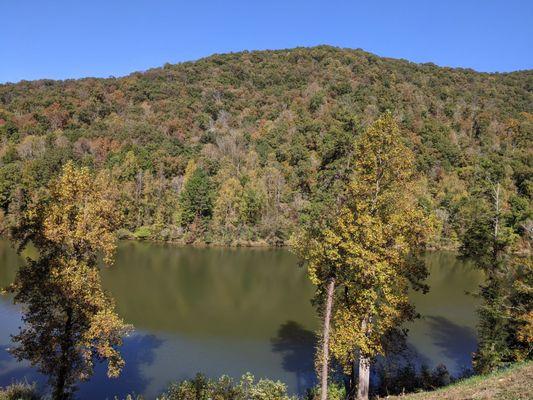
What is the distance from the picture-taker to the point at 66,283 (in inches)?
610

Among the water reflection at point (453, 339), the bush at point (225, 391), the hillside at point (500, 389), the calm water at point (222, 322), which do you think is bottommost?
the water reflection at point (453, 339)

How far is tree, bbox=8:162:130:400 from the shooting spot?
15508 millimetres

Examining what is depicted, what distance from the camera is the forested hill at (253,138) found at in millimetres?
77688

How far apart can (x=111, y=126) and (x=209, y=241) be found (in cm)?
5021

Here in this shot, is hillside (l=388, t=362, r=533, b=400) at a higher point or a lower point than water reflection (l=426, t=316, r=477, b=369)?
higher

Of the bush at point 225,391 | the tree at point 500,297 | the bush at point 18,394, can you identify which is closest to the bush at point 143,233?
the bush at point 18,394

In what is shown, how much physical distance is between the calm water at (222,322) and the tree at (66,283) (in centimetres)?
629

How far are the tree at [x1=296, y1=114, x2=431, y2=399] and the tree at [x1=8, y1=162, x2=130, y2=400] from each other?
Result: 305 inches

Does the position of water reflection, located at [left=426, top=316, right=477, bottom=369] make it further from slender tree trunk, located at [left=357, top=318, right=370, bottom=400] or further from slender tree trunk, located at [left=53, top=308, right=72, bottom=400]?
slender tree trunk, located at [left=53, top=308, right=72, bottom=400]

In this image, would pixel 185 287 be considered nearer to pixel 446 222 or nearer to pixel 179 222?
pixel 179 222

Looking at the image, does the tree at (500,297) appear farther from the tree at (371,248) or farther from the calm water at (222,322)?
the calm water at (222,322)

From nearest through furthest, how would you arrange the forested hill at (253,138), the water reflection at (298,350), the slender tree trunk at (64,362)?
the slender tree trunk at (64,362), the water reflection at (298,350), the forested hill at (253,138)

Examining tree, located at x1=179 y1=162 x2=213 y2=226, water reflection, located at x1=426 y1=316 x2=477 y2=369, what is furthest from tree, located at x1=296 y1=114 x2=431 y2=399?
tree, located at x1=179 y1=162 x2=213 y2=226

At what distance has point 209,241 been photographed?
7538cm
